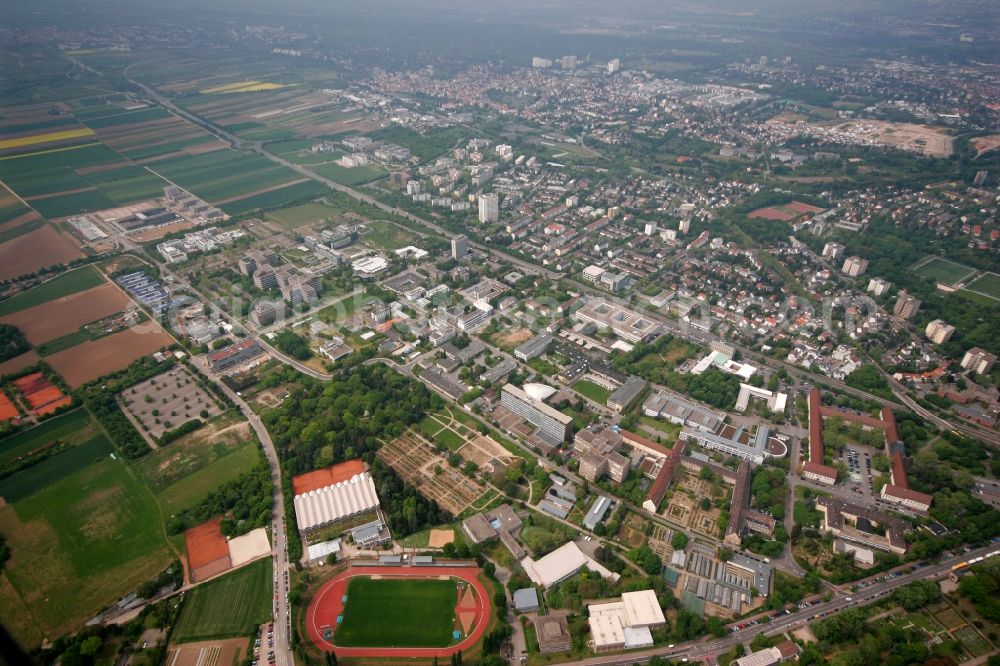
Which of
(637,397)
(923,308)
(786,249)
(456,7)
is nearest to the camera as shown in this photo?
(637,397)

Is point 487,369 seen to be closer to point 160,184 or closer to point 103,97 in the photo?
point 160,184

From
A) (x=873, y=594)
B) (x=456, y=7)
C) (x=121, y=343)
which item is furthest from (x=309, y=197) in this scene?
(x=456, y=7)

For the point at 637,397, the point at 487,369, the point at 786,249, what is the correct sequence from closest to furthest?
1. the point at 637,397
2. the point at 487,369
3. the point at 786,249

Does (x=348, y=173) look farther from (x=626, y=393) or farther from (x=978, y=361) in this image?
(x=978, y=361)

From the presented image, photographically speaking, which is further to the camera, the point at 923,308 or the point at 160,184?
the point at 160,184

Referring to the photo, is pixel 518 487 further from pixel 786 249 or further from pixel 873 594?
pixel 786 249

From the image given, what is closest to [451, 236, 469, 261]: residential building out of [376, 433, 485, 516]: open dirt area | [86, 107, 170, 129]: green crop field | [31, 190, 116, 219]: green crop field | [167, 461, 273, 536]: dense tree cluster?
[376, 433, 485, 516]: open dirt area

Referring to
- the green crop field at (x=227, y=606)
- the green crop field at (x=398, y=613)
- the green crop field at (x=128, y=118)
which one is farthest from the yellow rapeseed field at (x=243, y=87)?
the green crop field at (x=398, y=613)
